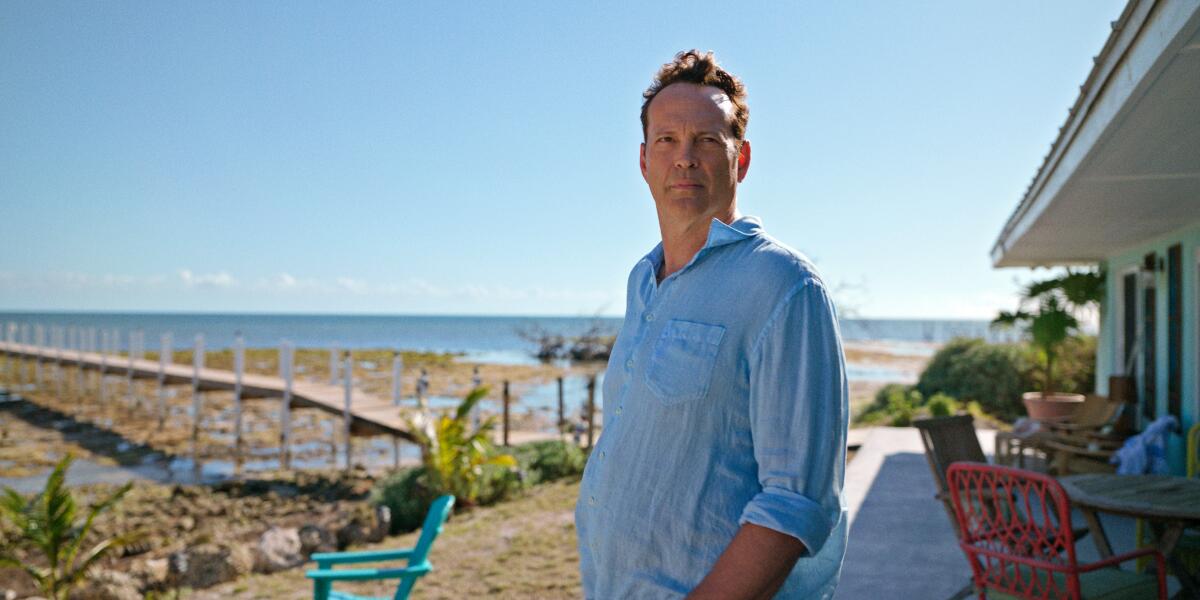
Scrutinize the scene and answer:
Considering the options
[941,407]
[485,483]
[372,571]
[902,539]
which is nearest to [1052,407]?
[941,407]

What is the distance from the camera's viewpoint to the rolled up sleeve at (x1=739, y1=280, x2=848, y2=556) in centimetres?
104

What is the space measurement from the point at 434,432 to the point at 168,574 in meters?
3.38

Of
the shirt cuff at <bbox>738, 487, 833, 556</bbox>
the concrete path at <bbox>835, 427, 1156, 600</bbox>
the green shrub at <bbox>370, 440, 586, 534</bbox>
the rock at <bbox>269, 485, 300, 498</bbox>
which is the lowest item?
the rock at <bbox>269, 485, 300, 498</bbox>

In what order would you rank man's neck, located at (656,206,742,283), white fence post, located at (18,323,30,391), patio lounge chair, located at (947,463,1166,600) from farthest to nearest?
white fence post, located at (18,323,30,391) < patio lounge chair, located at (947,463,1166,600) < man's neck, located at (656,206,742,283)

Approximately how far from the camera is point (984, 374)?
47.7 ft

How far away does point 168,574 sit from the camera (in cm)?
682

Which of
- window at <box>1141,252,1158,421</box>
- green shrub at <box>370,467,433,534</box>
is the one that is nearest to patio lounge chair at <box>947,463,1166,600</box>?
window at <box>1141,252,1158,421</box>

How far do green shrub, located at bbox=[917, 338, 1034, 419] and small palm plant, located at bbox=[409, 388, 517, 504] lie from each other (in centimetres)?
903

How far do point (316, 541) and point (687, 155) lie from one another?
7.40 meters

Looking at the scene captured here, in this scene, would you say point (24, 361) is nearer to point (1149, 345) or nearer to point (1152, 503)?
point (1149, 345)

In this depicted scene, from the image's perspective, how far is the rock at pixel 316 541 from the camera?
7660mm

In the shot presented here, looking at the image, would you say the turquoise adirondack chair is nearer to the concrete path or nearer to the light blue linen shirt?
the concrete path

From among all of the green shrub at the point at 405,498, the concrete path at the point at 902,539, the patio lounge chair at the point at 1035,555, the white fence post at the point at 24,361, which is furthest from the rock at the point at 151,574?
the white fence post at the point at 24,361

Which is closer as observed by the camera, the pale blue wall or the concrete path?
the concrete path
